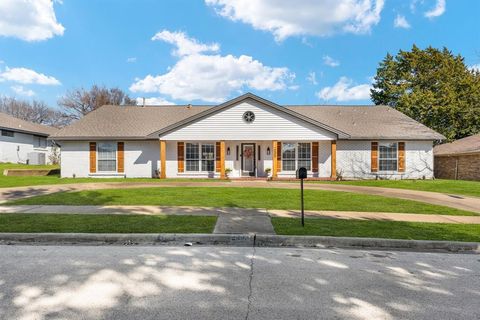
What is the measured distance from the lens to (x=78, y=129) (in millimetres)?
20422

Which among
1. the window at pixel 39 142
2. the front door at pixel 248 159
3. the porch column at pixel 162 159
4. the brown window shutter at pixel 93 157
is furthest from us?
the window at pixel 39 142

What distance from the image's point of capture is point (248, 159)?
68.3ft

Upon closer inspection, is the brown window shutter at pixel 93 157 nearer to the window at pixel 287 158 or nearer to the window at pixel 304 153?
the window at pixel 287 158

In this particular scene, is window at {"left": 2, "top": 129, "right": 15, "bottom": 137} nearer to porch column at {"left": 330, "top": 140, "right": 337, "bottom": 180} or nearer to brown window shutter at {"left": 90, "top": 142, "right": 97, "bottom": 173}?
brown window shutter at {"left": 90, "top": 142, "right": 97, "bottom": 173}

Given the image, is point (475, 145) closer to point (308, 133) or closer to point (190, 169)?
point (308, 133)

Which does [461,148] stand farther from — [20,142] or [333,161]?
[20,142]

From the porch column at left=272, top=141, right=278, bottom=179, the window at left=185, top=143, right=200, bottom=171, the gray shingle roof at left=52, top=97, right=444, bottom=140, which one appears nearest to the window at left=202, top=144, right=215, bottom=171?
the window at left=185, top=143, right=200, bottom=171

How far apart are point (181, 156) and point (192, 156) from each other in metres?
0.71

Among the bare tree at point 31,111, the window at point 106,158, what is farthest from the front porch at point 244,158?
the bare tree at point 31,111

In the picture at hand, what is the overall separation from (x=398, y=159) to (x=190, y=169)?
45.0ft

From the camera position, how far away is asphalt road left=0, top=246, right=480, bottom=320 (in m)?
3.17

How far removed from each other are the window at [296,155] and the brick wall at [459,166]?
10567 millimetres

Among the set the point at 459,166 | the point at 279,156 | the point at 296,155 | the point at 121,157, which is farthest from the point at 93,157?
the point at 459,166

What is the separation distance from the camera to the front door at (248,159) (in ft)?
68.0
